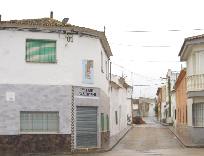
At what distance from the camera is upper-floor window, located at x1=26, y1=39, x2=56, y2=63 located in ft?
87.6

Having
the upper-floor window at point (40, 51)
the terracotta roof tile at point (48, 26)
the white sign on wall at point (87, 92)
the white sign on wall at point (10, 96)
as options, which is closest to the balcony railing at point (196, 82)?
the terracotta roof tile at point (48, 26)

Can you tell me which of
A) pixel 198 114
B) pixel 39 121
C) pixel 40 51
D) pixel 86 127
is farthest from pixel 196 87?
pixel 39 121

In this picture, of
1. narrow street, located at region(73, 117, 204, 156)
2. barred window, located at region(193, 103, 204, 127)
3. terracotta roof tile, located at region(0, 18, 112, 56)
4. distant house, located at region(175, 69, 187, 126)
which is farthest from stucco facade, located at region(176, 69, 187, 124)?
terracotta roof tile, located at region(0, 18, 112, 56)

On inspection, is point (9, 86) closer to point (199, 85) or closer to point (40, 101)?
point (40, 101)

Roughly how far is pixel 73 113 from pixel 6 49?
499cm

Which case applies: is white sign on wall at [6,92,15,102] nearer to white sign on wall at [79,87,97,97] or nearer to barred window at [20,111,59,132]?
barred window at [20,111,59,132]

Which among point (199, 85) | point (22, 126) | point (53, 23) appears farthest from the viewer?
point (199, 85)

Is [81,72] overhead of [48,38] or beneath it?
beneath

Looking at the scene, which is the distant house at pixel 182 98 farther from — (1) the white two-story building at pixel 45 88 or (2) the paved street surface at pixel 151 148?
(1) the white two-story building at pixel 45 88

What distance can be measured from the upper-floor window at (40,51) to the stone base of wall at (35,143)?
4.11 meters

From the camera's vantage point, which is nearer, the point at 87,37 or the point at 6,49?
the point at 6,49

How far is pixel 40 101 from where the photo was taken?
26531 millimetres

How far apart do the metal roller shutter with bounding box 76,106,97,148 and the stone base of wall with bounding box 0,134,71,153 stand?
33.0 inches

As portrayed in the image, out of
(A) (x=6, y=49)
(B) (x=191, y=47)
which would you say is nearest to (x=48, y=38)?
(A) (x=6, y=49)
